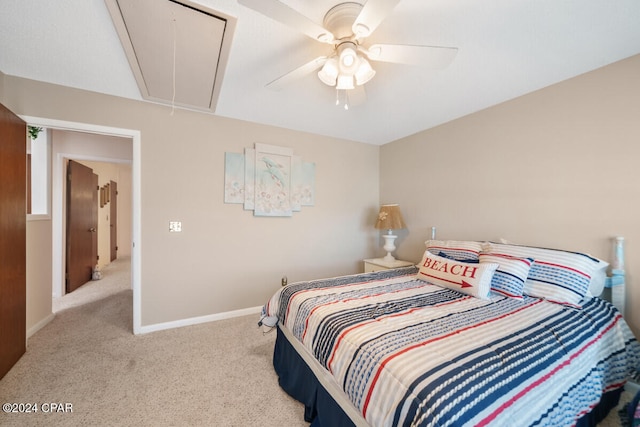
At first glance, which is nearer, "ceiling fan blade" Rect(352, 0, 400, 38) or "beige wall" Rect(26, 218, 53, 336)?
"ceiling fan blade" Rect(352, 0, 400, 38)

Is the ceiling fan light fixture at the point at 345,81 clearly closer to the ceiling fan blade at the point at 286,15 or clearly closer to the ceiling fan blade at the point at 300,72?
the ceiling fan blade at the point at 300,72

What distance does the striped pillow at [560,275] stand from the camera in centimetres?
168

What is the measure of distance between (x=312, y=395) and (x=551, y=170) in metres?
2.60

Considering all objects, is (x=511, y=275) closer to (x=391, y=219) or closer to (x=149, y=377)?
(x=391, y=219)

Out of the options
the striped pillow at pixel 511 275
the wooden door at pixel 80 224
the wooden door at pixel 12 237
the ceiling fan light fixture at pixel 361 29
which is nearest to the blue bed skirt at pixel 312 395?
the striped pillow at pixel 511 275

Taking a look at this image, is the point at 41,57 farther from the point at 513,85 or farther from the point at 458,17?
the point at 513,85

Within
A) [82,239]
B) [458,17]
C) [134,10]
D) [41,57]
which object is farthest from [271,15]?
[82,239]

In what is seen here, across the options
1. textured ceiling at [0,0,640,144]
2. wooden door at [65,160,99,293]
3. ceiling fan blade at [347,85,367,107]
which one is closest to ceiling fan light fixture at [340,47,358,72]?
textured ceiling at [0,0,640,144]

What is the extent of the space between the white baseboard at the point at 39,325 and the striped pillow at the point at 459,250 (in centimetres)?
406

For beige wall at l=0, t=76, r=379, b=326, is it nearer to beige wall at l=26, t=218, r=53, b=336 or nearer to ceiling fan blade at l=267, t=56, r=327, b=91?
beige wall at l=26, t=218, r=53, b=336

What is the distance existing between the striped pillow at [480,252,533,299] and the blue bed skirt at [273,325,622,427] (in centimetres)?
69

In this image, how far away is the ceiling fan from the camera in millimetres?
1138

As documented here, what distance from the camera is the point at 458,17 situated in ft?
4.66

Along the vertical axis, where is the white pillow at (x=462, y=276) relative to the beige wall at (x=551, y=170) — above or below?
below
